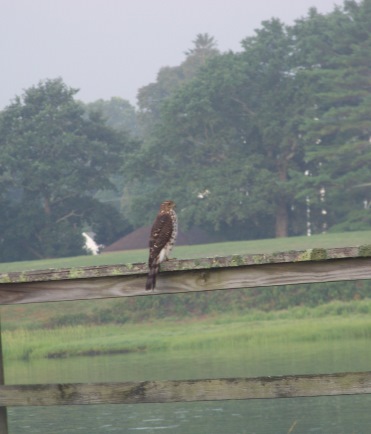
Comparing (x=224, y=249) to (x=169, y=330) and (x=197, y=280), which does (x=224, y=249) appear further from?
(x=197, y=280)

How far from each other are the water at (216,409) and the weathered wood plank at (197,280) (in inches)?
143

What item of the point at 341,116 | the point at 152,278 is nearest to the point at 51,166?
the point at 341,116

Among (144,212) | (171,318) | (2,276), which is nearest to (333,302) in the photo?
(171,318)

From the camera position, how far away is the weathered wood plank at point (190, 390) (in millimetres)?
6434

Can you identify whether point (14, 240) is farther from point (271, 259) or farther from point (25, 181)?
point (271, 259)

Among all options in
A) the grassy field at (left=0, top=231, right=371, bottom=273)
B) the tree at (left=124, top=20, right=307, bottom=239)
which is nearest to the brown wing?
the grassy field at (left=0, top=231, right=371, bottom=273)

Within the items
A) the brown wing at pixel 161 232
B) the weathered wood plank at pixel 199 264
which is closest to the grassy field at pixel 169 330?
the brown wing at pixel 161 232

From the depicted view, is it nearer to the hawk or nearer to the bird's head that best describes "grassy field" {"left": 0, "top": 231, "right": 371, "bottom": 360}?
the bird's head

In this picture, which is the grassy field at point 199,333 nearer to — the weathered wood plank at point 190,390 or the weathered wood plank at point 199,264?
the weathered wood plank at point 190,390

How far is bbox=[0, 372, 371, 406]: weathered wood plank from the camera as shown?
6434 millimetres

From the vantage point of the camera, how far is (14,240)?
8244 cm

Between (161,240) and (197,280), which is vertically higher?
(161,240)

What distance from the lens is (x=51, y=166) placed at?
8538 centimetres

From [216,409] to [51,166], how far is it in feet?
223
